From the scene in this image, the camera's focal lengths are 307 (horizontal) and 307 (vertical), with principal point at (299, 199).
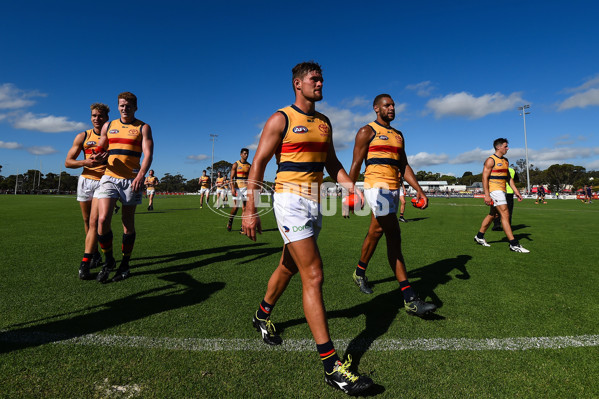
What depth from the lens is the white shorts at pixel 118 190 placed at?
419 centimetres

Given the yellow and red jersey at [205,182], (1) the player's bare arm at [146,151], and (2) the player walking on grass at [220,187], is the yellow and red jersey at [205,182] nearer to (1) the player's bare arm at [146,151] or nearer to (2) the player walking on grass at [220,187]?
(2) the player walking on grass at [220,187]

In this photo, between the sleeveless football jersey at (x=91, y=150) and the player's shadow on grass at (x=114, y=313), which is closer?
the player's shadow on grass at (x=114, y=313)

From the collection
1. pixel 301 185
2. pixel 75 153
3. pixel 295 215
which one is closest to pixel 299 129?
pixel 301 185

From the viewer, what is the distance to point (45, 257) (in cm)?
518

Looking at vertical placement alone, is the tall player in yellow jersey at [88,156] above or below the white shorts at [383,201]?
above

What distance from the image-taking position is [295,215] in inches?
90.7

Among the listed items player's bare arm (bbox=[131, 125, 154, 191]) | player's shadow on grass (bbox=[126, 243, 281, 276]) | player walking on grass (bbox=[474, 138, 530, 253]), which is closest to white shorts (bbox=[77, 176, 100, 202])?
player's bare arm (bbox=[131, 125, 154, 191])

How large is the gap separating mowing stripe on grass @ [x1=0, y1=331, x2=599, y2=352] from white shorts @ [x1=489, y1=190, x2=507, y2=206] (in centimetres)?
493

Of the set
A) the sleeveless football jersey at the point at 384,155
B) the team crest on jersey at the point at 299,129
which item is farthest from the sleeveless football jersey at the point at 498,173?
the team crest on jersey at the point at 299,129

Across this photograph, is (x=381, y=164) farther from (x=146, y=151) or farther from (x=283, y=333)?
(x=146, y=151)

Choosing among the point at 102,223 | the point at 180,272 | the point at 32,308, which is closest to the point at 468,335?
the point at 180,272

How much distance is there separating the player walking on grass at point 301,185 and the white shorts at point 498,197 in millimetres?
6056

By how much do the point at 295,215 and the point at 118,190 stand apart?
316cm

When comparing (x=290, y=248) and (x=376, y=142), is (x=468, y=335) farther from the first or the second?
(x=376, y=142)
